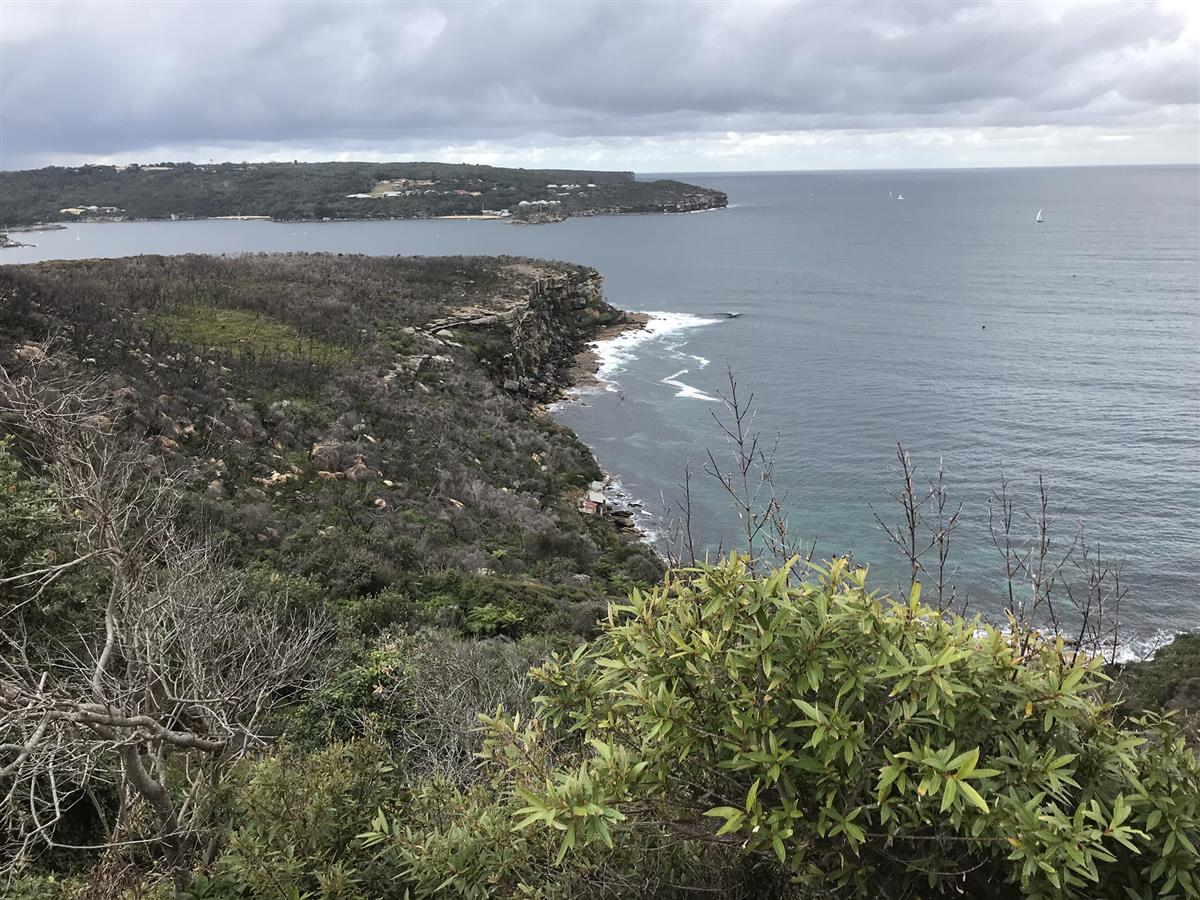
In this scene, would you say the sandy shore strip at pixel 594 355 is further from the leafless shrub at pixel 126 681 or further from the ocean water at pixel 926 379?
the leafless shrub at pixel 126 681

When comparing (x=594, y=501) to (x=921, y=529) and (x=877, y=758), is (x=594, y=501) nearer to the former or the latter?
(x=921, y=529)

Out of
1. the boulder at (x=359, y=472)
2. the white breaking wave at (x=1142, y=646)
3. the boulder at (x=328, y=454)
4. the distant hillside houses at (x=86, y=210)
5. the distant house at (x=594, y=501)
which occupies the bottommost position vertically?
the white breaking wave at (x=1142, y=646)

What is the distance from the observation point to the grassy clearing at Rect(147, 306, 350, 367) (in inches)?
1164

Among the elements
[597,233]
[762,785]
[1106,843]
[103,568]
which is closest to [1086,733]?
[1106,843]

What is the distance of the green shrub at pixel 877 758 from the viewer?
2930 mm

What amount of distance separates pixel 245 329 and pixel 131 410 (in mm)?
13515

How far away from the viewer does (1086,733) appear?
10.8 ft

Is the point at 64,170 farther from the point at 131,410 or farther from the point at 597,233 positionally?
the point at 131,410

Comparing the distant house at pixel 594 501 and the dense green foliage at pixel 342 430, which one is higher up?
the dense green foliage at pixel 342 430

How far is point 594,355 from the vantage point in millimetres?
55062

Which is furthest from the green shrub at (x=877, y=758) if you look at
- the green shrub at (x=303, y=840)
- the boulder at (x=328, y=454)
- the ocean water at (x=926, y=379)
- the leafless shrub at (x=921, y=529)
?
the boulder at (x=328, y=454)

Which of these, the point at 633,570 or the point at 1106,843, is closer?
the point at 1106,843

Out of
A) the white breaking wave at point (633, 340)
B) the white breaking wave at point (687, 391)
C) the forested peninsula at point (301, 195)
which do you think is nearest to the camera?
→ the white breaking wave at point (687, 391)

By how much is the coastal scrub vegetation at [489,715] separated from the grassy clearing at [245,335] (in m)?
7.97
